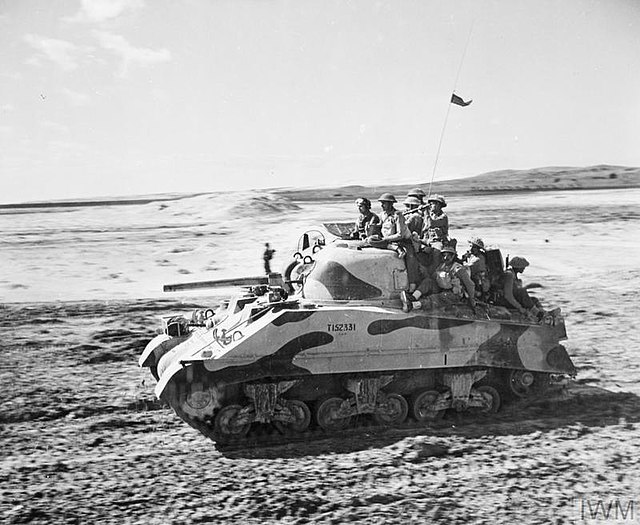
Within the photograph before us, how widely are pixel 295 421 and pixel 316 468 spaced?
4.19ft

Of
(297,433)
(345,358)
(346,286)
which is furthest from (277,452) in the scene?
(346,286)

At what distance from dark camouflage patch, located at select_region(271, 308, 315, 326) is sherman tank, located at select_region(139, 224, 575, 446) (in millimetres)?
14

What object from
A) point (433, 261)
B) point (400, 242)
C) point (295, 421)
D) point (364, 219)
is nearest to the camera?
point (295, 421)

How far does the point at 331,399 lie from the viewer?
34.1ft

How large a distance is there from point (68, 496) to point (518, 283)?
7269 mm

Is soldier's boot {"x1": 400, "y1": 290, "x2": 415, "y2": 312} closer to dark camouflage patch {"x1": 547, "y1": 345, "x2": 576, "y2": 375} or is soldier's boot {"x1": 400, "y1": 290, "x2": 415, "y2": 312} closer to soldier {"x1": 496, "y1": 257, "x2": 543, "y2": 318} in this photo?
soldier {"x1": 496, "y1": 257, "x2": 543, "y2": 318}

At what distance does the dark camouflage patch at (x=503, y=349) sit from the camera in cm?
1101

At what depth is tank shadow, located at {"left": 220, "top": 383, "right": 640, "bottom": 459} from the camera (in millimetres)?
9680

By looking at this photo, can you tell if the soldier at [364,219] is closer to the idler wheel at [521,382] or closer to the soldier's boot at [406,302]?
the soldier's boot at [406,302]

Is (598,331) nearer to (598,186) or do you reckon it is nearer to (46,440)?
(46,440)

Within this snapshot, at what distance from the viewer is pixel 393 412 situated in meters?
10.7

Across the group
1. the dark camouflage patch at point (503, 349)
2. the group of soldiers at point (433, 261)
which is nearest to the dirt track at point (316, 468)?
the dark camouflage patch at point (503, 349)

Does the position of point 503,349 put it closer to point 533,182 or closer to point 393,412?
point 393,412

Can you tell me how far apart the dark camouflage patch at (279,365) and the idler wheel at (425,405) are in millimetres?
1633
